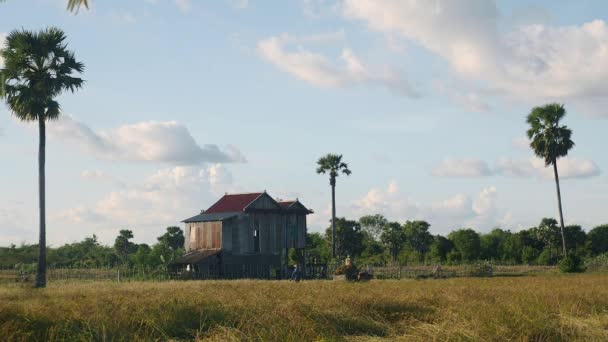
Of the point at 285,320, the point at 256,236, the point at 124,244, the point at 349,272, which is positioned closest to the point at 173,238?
the point at 124,244

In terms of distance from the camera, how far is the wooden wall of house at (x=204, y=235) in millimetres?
50875

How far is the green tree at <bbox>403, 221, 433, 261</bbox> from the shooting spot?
83750 mm

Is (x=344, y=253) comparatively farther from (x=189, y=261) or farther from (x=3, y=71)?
(x=3, y=71)

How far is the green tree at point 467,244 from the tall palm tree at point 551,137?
1748 centimetres

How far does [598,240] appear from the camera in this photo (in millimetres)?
75438

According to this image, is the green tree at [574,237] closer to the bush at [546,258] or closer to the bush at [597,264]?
the bush at [546,258]

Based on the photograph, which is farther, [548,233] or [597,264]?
[548,233]

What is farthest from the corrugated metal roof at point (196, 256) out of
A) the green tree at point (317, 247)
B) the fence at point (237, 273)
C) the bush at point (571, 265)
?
the green tree at point (317, 247)

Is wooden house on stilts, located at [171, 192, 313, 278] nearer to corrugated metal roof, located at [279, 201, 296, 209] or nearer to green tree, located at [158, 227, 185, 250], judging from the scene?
corrugated metal roof, located at [279, 201, 296, 209]

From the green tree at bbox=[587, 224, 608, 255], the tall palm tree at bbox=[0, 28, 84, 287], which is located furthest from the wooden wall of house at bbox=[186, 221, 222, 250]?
the green tree at bbox=[587, 224, 608, 255]

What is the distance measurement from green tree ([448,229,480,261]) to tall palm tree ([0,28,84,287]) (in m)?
48.7

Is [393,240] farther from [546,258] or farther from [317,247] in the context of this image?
[546,258]

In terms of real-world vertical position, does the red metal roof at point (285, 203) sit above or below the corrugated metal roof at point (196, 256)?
above

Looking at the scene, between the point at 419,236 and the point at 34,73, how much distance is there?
56.0 metres
